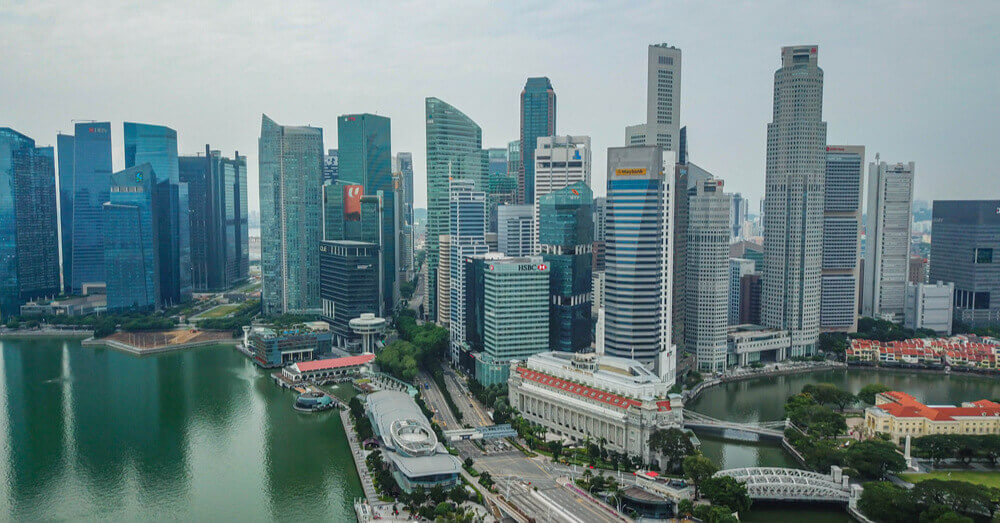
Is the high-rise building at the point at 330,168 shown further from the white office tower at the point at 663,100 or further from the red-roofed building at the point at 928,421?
the red-roofed building at the point at 928,421

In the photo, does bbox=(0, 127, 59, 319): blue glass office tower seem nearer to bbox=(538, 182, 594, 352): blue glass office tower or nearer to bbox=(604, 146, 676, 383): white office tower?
bbox=(538, 182, 594, 352): blue glass office tower

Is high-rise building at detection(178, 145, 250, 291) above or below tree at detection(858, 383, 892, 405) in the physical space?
above

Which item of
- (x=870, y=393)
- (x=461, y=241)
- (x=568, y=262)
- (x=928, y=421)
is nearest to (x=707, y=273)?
(x=568, y=262)

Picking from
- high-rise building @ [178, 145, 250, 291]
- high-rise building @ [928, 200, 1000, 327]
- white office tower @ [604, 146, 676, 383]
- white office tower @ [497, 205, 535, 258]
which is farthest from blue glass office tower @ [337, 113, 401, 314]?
high-rise building @ [928, 200, 1000, 327]

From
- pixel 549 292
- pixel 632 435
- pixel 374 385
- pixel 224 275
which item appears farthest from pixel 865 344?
pixel 224 275

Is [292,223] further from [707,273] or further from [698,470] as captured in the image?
[698,470]
